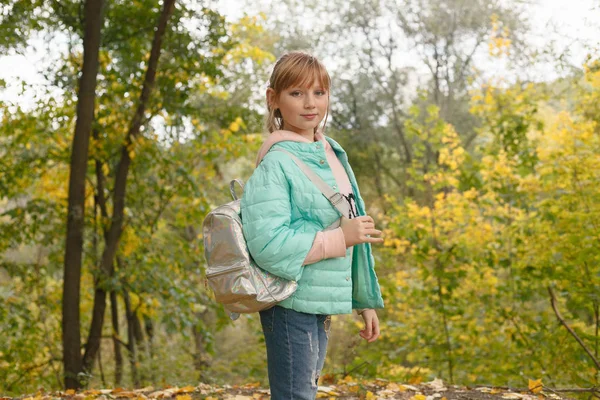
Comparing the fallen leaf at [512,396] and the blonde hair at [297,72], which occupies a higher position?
the blonde hair at [297,72]

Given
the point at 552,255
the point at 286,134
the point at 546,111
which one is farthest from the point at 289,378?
the point at 546,111

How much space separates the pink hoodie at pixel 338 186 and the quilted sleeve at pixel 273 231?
0.04 meters

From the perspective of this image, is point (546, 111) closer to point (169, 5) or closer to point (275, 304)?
point (169, 5)

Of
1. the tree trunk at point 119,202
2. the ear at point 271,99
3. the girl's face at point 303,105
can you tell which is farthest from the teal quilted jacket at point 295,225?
the tree trunk at point 119,202

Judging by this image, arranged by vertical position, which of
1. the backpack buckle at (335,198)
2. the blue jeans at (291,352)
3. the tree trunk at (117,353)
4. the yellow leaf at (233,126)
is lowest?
the tree trunk at (117,353)

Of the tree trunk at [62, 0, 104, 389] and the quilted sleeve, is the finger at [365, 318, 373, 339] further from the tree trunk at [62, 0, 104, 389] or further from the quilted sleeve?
the tree trunk at [62, 0, 104, 389]

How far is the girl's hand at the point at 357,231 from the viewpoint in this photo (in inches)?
92.7

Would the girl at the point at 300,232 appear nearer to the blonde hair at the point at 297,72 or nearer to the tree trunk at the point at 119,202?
the blonde hair at the point at 297,72

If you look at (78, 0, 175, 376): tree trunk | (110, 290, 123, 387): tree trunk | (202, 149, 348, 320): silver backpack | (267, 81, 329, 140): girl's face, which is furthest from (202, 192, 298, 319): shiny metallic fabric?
(110, 290, 123, 387): tree trunk

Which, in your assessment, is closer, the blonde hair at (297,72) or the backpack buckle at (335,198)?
the backpack buckle at (335,198)

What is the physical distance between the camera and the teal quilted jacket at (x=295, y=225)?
2244 mm

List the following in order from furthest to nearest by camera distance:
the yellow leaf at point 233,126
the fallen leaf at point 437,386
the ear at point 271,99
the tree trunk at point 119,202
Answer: the yellow leaf at point 233,126 → the tree trunk at point 119,202 → the fallen leaf at point 437,386 → the ear at point 271,99

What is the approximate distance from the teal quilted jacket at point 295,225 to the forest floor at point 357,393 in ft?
5.76

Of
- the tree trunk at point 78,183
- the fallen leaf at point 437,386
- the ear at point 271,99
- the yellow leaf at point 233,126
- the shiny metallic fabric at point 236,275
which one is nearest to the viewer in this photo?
the shiny metallic fabric at point 236,275
